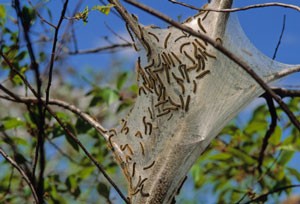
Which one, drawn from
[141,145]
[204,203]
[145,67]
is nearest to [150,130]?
[141,145]

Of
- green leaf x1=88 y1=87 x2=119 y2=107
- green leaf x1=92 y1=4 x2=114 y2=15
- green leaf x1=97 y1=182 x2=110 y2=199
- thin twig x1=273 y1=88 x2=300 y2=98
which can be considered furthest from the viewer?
green leaf x1=88 y1=87 x2=119 y2=107

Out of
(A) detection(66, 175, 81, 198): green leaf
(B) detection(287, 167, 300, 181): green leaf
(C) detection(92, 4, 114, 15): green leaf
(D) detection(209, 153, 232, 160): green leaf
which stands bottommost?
(C) detection(92, 4, 114, 15): green leaf

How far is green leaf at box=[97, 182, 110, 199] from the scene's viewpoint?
3.11m

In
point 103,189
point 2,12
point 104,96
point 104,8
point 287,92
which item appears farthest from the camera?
point 104,96

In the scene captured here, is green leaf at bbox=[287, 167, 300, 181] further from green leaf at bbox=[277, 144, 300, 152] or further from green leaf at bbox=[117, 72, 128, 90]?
green leaf at bbox=[117, 72, 128, 90]

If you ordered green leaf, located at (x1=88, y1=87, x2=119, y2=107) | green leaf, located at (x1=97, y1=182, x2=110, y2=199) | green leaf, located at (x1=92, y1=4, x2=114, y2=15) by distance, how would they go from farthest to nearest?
green leaf, located at (x1=88, y1=87, x2=119, y2=107) < green leaf, located at (x1=97, y1=182, x2=110, y2=199) < green leaf, located at (x1=92, y1=4, x2=114, y2=15)

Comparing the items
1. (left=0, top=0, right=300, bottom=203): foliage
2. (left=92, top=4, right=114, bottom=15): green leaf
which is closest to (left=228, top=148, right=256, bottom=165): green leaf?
(left=0, top=0, right=300, bottom=203): foliage

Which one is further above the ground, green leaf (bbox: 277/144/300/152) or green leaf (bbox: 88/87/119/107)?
green leaf (bbox: 88/87/119/107)

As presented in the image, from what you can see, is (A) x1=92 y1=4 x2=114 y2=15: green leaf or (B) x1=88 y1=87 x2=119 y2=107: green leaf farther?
(B) x1=88 y1=87 x2=119 y2=107: green leaf

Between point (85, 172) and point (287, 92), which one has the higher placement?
point (85, 172)

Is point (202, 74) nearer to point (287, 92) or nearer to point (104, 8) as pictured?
point (104, 8)

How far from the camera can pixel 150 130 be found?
2270 millimetres

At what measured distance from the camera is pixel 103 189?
3.19 meters

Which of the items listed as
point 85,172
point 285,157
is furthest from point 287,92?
point 85,172
